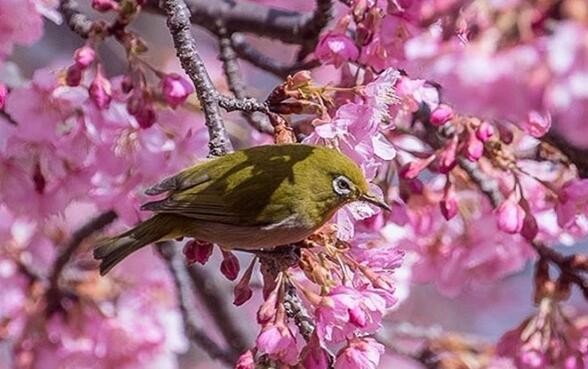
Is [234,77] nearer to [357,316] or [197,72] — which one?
[197,72]

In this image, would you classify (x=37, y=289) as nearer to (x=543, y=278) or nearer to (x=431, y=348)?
(x=431, y=348)

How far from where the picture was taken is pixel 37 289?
3283 mm

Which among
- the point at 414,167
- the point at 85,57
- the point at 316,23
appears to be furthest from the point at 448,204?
the point at 85,57

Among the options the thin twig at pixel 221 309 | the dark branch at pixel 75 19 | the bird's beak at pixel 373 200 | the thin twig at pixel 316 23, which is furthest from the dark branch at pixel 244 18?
the thin twig at pixel 221 309

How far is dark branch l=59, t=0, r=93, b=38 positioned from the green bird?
1.62 feet

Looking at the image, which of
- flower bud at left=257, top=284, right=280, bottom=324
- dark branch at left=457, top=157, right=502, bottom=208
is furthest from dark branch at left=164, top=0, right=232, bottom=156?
dark branch at left=457, top=157, right=502, bottom=208

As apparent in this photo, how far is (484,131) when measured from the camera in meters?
2.28

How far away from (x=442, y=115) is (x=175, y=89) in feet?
1.64

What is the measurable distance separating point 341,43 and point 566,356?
2.47 feet

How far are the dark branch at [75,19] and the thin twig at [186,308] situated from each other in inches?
32.6

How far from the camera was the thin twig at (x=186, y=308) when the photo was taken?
3235mm

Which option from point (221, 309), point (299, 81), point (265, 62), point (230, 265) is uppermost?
point (299, 81)

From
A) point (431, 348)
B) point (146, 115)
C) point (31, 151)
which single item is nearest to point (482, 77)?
point (146, 115)

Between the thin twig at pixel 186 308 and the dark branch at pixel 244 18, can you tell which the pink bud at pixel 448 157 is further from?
the thin twig at pixel 186 308
